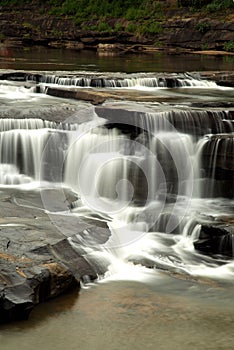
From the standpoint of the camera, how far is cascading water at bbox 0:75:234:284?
39.5 feet

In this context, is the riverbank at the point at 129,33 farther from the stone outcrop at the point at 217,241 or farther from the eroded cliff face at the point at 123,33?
the stone outcrop at the point at 217,241

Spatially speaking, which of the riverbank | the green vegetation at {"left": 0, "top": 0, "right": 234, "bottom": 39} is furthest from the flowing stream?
the green vegetation at {"left": 0, "top": 0, "right": 234, "bottom": 39}

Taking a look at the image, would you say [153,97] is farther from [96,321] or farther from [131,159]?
[96,321]

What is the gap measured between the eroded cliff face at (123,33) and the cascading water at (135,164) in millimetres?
30972

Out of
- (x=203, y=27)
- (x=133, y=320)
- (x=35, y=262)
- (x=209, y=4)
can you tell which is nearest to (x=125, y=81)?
(x=35, y=262)

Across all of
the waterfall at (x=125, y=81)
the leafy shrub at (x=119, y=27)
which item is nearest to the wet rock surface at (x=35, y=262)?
the waterfall at (x=125, y=81)

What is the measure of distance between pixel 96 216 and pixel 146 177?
2.10 metres

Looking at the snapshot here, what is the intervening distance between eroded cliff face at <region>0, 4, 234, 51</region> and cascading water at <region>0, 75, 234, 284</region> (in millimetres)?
30972

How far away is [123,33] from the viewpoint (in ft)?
162

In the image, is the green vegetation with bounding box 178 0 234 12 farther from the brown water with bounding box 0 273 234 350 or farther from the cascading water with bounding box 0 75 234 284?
the brown water with bounding box 0 273 234 350

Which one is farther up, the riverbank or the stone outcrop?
the riverbank

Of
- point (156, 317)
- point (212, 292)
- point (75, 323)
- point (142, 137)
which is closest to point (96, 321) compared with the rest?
point (75, 323)

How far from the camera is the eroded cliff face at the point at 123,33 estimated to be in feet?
150

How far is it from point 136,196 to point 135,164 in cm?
86
